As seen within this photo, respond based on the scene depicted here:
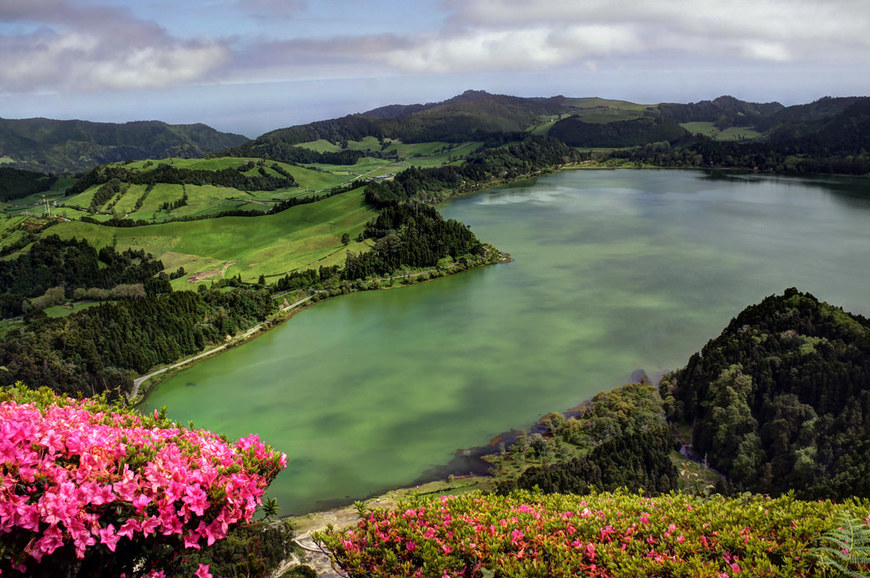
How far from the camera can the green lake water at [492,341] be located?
3838 cm

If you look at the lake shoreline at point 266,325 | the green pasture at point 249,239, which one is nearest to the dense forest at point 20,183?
the green pasture at point 249,239

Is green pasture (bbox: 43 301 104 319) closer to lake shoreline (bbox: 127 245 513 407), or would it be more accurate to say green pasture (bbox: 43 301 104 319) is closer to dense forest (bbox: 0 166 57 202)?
lake shoreline (bbox: 127 245 513 407)

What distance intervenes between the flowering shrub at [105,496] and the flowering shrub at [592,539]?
13.3ft

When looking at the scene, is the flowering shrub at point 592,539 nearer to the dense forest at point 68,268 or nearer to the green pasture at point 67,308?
the green pasture at point 67,308

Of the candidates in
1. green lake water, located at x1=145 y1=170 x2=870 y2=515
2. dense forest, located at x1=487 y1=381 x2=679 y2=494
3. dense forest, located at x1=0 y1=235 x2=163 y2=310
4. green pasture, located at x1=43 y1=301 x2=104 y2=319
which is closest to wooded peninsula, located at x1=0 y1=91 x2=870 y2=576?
dense forest, located at x1=487 y1=381 x2=679 y2=494

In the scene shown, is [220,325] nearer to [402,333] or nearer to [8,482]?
[402,333]

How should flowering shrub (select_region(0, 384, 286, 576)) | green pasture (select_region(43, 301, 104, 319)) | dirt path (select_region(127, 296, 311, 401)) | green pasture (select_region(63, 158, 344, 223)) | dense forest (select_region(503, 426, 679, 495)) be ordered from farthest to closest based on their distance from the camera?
green pasture (select_region(63, 158, 344, 223)) → green pasture (select_region(43, 301, 104, 319)) → dirt path (select_region(127, 296, 311, 401)) → dense forest (select_region(503, 426, 679, 495)) → flowering shrub (select_region(0, 384, 286, 576))

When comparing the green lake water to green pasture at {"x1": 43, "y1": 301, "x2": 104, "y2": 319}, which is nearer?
the green lake water

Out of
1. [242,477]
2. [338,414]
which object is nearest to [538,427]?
[338,414]

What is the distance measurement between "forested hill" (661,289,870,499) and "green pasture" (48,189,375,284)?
55999 mm

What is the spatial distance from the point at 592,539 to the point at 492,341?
41.1 m

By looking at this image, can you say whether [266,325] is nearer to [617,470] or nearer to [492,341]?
[492,341]

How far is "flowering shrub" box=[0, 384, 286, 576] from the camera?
27.2ft

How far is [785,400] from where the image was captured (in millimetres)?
35688
